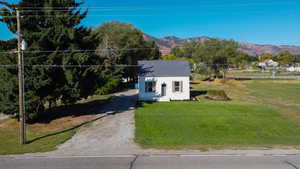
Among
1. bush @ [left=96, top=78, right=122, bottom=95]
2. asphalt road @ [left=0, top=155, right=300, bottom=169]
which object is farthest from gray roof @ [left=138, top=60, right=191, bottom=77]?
asphalt road @ [left=0, top=155, right=300, bottom=169]

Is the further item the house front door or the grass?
the house front door

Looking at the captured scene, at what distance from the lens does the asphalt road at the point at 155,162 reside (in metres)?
8.56

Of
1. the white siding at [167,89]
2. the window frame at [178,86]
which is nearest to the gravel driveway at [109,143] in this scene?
the white siding at [167,89]

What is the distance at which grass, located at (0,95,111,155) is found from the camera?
37.2 ft

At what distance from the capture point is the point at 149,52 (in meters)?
55.3

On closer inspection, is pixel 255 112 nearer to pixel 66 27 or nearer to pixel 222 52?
pixel 66 27

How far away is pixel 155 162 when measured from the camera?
29.5 ft

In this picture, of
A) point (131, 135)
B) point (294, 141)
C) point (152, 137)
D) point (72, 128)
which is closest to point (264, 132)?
point (294, 141)

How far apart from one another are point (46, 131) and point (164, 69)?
16.5m

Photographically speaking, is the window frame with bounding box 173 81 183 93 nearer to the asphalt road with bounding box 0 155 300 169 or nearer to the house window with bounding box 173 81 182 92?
the house window with bounding box 173 81 182 92

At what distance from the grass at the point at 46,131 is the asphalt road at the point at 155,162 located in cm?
164

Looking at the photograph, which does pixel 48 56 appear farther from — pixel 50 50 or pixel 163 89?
pixel 163 89

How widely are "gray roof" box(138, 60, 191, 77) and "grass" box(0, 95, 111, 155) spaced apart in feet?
30.9

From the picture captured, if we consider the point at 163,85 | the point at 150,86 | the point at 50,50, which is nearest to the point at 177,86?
the point at 163,85
